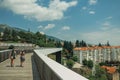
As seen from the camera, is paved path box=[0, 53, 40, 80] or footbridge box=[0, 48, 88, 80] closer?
footbridge box=[0, 48, 88, 80]

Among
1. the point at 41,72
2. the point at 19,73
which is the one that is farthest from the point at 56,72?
the point at 19,73

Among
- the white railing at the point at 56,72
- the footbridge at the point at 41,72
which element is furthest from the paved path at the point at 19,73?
the white railing at the point at 56,72

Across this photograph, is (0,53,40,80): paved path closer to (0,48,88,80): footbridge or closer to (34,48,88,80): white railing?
(0,48,88,80): footbridge

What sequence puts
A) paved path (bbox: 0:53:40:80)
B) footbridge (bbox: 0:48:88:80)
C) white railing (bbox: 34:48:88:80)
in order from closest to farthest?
white railing (bbox: 34:48:88:80) → footbridge (bbox: 0:48:88:80) → paved path (bbox: 0:53:40:80)

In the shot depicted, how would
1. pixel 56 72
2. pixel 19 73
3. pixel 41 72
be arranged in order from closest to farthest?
pixel 56 72 < pixel 41 72 < pixel 19 73

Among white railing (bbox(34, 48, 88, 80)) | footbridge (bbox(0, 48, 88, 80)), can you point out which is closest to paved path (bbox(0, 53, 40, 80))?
footbridge (bbox(0, 48, 88, 80))

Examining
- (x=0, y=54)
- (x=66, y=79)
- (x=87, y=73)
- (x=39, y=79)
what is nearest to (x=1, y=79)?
(x=39, y=79)

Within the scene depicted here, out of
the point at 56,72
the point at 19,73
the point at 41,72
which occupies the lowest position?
the point at 19,73

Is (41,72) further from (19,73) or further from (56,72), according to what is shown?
(56,72)

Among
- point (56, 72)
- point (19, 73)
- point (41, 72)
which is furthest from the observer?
point (19, 73)

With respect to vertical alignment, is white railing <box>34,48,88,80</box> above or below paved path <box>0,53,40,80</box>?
above

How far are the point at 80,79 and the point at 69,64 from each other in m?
186

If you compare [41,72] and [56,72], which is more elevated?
[56,72]

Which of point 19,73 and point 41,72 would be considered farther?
point 19,73
